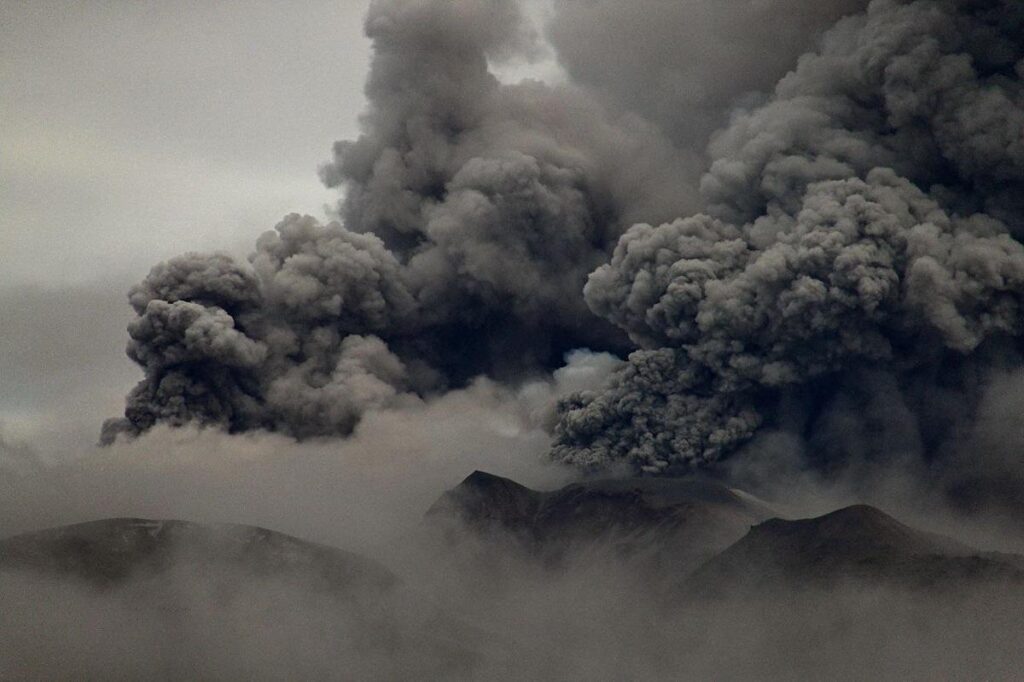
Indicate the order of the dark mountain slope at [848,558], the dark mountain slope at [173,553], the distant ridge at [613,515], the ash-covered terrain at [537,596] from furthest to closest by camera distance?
the dark mountain slope at [173,553]
the distant ridge at [613,515]
the ash-covered terrain at [537,596]
the dark mountain slope at [848,558]

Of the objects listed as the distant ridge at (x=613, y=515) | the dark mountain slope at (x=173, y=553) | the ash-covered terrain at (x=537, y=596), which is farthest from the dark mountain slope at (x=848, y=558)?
the dark mountain slope at (x=173, y=553)

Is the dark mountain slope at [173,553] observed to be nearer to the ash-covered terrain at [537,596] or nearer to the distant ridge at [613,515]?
the ash-covered terrain at [537,596]

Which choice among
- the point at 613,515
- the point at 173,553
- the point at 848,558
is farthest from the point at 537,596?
the point at 173,553

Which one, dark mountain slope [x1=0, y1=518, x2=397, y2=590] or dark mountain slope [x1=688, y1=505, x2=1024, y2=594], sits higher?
dark mountain slope [x1=688, y1=505, x2=1024, y2=594]

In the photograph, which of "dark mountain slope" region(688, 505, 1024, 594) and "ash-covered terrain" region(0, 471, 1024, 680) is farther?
"ash-covered terrain" region(0, 471, 1024, 680)

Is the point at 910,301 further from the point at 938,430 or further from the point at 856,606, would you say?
the point at 856,606

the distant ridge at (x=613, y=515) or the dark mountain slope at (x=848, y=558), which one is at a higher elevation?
the distant ridge at (x=613, y=515)

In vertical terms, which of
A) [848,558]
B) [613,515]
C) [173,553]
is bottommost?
[173,553]

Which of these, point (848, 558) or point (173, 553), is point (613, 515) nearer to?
point (848, 558)

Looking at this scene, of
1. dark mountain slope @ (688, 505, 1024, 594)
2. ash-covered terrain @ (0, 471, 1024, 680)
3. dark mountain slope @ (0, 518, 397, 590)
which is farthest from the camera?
dark mountain slope @ (0, 518, 397, 590)

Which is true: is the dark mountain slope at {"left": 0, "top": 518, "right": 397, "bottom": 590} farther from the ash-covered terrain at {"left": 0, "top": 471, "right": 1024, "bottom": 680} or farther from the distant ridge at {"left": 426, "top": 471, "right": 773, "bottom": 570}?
the distant ridge at {"left": 426, "top": 471, "right": 773, "bottom": 570}

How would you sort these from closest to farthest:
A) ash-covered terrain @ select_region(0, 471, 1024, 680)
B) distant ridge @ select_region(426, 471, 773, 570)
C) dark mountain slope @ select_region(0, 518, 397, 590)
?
ash-covered terrain @ select_region(0, 471, 1024, 680), distant ridge @ select_region(426, 471, 773, 570), dark mountain slope @ select_region(0, 518, 397, 590)

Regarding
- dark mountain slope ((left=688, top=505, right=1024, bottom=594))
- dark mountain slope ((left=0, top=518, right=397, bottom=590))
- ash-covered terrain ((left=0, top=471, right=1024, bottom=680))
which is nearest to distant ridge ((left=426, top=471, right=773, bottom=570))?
ash-covered terrain ((left=0, top=471, right=1024, bottom=680))
